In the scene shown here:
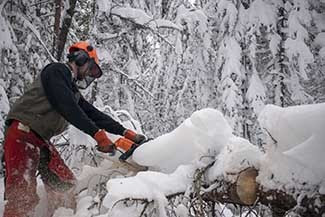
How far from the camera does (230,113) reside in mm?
10039

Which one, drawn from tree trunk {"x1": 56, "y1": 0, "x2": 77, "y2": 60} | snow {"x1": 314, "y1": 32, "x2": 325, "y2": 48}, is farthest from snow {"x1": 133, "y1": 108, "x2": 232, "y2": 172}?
snow {"x1": 314, "y1": 32, "x2": 325, "y2": 48}

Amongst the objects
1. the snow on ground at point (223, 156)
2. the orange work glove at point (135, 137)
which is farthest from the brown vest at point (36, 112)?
the snow on ground at point (223, 156)

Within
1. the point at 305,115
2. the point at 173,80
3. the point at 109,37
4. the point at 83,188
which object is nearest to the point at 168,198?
the point at 305,115

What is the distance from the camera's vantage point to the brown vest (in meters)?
3.80

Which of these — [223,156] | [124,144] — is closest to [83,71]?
[124,144]

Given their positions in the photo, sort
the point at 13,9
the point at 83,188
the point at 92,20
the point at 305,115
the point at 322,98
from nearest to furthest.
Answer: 1. the point at 305,115
2. the point at 83,188
3. the point at 13,9
4. the point at 92,20
5. the point at 322,98

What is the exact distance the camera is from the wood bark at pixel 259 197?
2.06 m

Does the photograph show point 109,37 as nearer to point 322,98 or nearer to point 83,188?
point 83,188

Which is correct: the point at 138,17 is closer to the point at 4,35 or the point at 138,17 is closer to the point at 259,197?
the point at 4,35

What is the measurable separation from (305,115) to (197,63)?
9.50 metres

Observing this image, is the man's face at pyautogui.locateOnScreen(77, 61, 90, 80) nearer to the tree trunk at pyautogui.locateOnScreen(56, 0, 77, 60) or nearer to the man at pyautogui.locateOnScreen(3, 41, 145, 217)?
the man at pyautogui.locateOnScreen(3, 41, 145, 217)

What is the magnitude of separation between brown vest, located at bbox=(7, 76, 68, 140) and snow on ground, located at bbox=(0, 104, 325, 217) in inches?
30.6

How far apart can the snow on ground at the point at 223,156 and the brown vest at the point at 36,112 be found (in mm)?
778

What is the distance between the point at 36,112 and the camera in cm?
381
